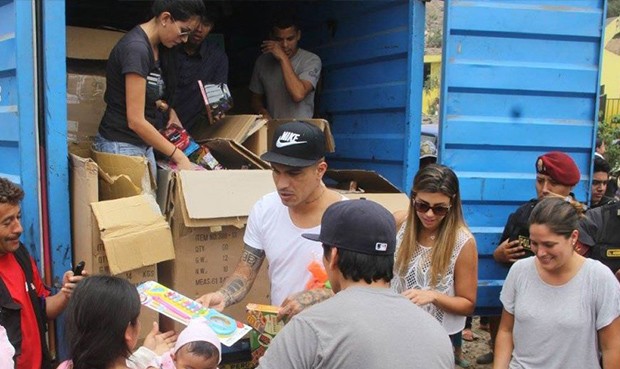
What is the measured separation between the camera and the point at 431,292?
2.48 metres

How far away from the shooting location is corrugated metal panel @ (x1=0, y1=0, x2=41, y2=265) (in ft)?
8.91

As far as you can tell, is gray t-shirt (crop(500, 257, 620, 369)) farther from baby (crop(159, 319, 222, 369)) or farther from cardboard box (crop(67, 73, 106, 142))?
cardboard box (crop(67, 73, 106, 142))

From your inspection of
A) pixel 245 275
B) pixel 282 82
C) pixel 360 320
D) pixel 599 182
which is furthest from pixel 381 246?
pixel 599 182

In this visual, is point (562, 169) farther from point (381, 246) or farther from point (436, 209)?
point (381, 246)

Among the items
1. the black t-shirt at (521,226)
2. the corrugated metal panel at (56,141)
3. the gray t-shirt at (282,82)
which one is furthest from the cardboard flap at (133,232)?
the black t-shirt at (521,226)

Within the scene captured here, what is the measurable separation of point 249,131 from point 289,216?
146 cm

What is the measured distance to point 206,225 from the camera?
3.01 meters

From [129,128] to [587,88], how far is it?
2.77 metres

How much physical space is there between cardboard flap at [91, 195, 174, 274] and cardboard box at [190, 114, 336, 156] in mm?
918

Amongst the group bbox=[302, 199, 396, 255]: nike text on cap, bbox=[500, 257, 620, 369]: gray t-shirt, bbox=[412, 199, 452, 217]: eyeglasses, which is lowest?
bbox=[500, 257, 620, 369]: gray t-shirt

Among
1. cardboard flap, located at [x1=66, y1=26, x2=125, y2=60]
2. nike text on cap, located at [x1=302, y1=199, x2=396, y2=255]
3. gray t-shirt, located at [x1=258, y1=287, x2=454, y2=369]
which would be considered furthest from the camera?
cardboard flap, located at [x1=66, y1=26, x2=125, y2=60]

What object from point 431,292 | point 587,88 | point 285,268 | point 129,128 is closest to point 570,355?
point 431,292

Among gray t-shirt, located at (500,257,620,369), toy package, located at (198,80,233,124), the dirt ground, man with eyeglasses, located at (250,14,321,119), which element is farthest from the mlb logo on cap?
the dirt ground

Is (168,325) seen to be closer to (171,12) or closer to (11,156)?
(11,156)
